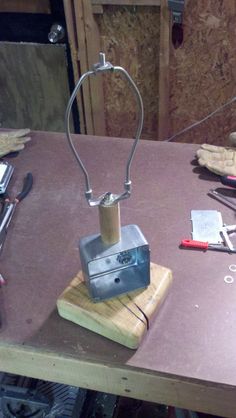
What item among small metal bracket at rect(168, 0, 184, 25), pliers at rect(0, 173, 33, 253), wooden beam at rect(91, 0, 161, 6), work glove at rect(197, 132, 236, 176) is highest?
wooden beam at rect(91, 0, 161, 6)

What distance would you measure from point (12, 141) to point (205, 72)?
925mm

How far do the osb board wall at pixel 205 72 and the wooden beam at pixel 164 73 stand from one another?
25 mm

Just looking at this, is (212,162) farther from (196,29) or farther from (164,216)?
(196,29)

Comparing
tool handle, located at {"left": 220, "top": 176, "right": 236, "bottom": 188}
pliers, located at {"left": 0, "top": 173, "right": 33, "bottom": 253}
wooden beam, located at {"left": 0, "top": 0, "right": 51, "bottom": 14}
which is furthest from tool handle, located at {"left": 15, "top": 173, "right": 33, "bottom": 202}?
wooden beam, located at {"left": 0, "top": 0, "right": 51, "bottom": 14}

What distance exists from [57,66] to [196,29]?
2.05 ft

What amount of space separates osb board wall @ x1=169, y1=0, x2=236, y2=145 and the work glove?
0.71 meters

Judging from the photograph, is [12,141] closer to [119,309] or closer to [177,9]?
[119,309]

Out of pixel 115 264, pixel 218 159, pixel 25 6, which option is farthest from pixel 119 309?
pixel 25 6

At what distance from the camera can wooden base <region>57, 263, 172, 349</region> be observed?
66 centimetres

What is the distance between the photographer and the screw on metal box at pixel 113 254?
0.67m

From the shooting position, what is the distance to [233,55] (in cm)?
166

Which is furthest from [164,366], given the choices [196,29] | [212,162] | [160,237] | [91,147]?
[196,29]

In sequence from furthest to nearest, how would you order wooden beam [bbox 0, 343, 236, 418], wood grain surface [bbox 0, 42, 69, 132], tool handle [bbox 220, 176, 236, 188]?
1. wood grain surface [bbox 0, 42, 69, 132]
2. tool handle [bbox 220, 176, 236, 188]
3. wooden beam [bbox 0, 343, 236, 418]

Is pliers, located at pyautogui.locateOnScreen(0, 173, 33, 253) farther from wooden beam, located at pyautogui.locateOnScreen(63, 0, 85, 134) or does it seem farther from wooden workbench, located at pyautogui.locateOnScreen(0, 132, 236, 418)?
wooden beam, located at pyautogui.locateOnScreen(63, 0, 85, 134)
